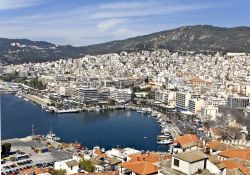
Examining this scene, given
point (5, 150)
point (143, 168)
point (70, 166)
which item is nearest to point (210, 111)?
point (5, 150)

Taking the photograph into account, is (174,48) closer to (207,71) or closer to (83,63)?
(83,63)

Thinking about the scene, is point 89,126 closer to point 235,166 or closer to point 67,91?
point 67,91

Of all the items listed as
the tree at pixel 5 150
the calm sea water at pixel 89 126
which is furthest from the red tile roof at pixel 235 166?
the calm sea water at pixel 89 126

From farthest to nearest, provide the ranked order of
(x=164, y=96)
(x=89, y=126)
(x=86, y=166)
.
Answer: (x=164, y=96), (x=89, y=126), (x=86, y=166)

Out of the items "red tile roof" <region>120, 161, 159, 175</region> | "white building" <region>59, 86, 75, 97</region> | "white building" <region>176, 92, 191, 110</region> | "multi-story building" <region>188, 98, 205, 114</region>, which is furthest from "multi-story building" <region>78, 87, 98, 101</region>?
"red tile roof" <region>120, 161, 159, 175</region>

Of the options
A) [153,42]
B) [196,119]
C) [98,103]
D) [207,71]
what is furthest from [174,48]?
[196,119]

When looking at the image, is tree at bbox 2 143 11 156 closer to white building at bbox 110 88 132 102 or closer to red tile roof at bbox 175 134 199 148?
red tile roof at bbox 175 134 199 148
